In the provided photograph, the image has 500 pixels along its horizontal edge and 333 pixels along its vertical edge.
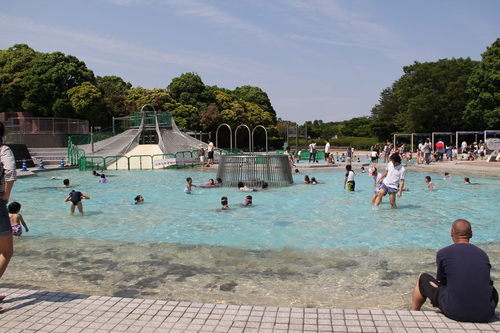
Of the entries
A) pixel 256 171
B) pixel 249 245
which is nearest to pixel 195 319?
pixel 249 245

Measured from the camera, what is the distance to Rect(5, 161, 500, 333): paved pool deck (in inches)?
151

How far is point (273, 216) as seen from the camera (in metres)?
12.2

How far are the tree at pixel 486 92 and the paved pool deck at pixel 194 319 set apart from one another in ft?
145

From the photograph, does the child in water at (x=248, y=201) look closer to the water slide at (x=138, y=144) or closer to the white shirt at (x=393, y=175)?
the white shirt at (x=393, y=175)

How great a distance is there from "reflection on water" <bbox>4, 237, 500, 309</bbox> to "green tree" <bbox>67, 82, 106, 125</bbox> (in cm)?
3921

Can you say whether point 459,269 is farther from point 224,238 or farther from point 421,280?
point 224,238

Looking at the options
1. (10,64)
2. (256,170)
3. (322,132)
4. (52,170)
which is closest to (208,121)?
(10,64)

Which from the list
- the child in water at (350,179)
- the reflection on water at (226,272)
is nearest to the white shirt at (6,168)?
the reflection on water at (226,272)

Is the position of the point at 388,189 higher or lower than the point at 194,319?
higher

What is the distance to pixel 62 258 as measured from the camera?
770 centimetres

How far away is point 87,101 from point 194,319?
44870mm

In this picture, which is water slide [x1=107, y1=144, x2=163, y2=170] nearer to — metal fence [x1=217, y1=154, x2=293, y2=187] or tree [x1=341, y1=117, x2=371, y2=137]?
metal fence [x1=217, y1=154, x2=293, y2=187]

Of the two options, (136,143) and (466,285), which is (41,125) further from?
(466,285)

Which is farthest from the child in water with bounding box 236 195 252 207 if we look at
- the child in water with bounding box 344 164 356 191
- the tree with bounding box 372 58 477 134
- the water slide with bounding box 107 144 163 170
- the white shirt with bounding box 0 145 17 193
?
the tree with bounding box 372 58 477 134
